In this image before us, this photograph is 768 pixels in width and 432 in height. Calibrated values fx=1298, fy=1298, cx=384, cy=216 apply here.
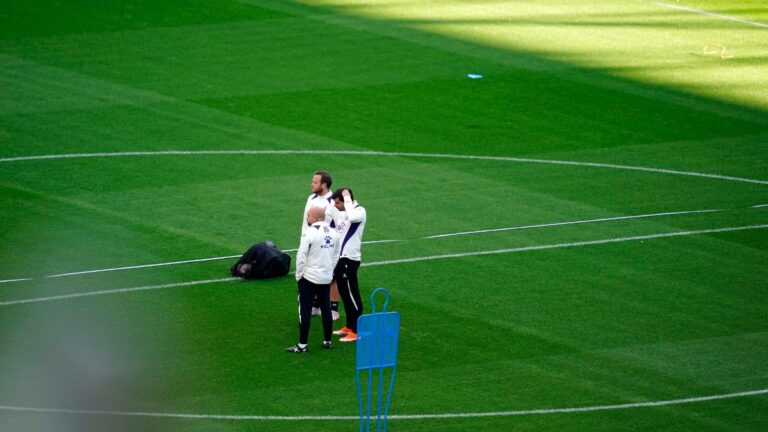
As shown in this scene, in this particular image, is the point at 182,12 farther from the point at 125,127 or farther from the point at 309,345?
the point at 309,345

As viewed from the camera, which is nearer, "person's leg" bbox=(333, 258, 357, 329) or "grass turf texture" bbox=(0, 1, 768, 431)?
"grass turf texture" bbox=(0, 1, 768, 431)

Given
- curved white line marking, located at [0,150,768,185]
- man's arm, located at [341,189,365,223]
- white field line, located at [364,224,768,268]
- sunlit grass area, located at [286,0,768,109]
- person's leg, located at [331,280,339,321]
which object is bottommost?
person's leg, located at [331,280,339,321]

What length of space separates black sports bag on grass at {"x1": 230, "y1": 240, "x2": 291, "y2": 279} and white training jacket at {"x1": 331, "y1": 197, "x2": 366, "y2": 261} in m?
2.10

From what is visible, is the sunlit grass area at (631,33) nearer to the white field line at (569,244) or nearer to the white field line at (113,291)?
the white field line at (569,244)

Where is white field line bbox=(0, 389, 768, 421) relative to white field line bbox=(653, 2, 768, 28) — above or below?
below

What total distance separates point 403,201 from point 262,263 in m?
4.60

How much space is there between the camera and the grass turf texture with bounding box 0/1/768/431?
1573cm

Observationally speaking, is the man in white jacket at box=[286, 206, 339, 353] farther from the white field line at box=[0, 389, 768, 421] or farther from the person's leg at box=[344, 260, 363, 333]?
the white field line at box=[0, 389, 768, 421]

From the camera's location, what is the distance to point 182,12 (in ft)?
120

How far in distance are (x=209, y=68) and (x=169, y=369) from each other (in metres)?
16.6

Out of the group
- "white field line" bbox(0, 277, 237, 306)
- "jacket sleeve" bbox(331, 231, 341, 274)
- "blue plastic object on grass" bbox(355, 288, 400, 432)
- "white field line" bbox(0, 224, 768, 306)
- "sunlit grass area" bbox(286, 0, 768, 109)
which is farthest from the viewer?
"sunlit grass area" bbox(286, 0, 768, 109)

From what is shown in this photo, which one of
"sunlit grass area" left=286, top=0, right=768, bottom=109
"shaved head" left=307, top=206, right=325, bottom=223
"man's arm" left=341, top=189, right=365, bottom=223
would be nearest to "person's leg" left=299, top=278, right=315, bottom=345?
"shaved head" left=307, top=206, right=325, bottom=223

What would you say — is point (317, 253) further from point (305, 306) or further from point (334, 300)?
point (334, 300)

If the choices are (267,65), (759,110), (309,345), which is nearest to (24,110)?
(267,65)
